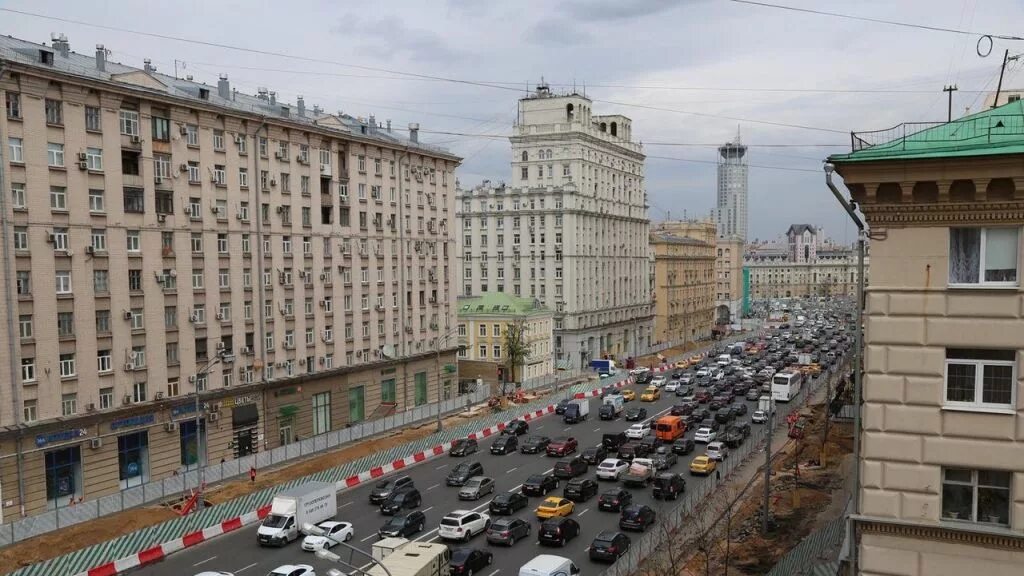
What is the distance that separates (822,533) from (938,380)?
19409 mm

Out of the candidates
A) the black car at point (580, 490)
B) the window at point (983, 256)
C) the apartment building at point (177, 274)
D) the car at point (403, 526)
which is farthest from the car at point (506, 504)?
the window at point (983, 256)

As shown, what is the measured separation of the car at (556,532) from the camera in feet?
115

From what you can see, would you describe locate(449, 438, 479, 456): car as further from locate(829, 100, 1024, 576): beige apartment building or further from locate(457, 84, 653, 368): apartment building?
locate(457, 84, 653, 368): apartment building

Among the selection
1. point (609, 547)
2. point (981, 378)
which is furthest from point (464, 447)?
point (981, 378)

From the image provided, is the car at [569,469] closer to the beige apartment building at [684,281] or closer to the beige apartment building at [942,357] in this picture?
the beige apartment building at [942,357]

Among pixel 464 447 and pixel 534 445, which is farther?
pixel 534 445

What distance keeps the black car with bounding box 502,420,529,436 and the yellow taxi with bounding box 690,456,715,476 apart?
48.9ft

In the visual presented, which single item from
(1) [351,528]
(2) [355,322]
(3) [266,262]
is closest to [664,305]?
(2) [355,322]

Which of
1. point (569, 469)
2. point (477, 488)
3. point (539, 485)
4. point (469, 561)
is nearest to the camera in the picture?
point (469, 561)

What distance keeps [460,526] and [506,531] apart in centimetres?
208

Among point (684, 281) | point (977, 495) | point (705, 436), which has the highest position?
point (977, 495)

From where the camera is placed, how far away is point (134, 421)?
149 ft

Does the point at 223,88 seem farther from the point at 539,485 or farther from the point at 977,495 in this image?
the point at 977,495

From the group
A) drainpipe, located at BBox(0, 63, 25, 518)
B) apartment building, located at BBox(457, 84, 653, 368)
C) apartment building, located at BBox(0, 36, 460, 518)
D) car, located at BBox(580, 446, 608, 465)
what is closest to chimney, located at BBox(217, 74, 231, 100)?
apartment building, located at BBox(0, 36, 460, 518)
